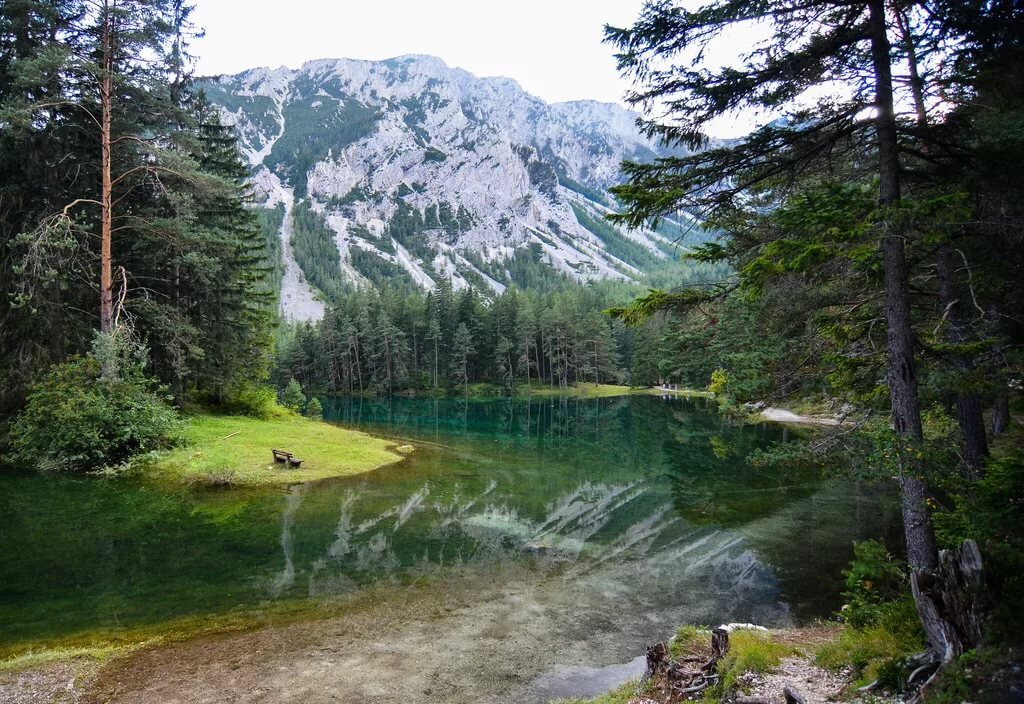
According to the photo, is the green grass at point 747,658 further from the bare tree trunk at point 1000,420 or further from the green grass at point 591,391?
the green grass at point 591,391

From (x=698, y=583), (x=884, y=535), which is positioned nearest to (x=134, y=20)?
(x=698, y=583)

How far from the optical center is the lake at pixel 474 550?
11.4 metres

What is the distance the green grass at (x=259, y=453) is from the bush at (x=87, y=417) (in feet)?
5.75

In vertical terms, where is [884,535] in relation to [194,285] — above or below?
below

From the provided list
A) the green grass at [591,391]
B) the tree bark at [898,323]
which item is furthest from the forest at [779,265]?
the green grass at [591,391]

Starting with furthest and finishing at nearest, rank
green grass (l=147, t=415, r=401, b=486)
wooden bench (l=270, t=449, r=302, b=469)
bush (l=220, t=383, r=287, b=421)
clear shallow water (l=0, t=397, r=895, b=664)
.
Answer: bush (l=220, t=383, r=287, b=421)
wooden bench (l=270, t=449, r=302, b=469)
green grass (l=147, t=415, r=401, b=486)
clear shallow water (l=0, t=397, r=895, b=664)

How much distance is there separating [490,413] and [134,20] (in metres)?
47.7

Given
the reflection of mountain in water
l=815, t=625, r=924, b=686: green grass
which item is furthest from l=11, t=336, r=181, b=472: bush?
l=815, t=625, r=924, b=686: green grass

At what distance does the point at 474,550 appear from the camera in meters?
16.3

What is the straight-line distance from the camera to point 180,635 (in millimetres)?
10352

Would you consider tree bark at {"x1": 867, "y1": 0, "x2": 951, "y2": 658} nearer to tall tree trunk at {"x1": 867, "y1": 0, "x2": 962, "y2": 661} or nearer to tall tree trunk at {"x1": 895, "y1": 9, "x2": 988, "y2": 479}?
tall tree trunk at {"x1": 867, "y1": 0, "x2": 962, "y2": 661}

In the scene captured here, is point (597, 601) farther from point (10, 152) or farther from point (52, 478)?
point (10, 152)

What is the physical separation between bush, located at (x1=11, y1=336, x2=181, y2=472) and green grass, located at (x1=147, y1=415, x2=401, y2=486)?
5.75 feet

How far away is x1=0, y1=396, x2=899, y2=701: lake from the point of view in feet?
37.3
